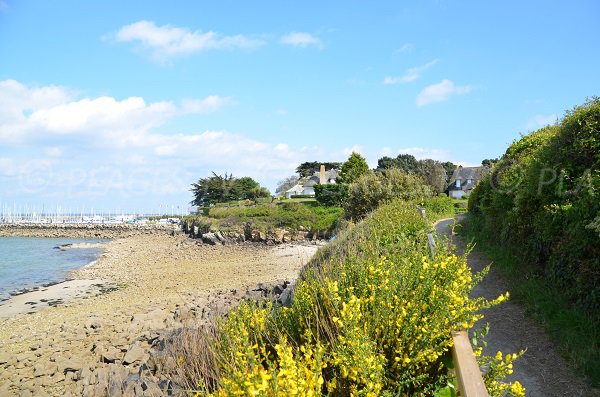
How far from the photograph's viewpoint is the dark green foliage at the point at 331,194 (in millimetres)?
47062

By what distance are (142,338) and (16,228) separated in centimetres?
8345

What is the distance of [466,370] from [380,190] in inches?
815

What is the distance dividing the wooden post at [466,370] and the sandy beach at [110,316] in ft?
13.8

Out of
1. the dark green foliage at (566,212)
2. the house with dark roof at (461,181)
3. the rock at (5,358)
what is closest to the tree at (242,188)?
the house with dark roof at (461,181)

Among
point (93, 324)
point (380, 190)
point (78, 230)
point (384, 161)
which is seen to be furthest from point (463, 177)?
point (78, 230)

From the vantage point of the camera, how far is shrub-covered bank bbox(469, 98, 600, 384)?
5.34 metres

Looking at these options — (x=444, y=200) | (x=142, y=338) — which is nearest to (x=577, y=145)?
(x=142, y=338)

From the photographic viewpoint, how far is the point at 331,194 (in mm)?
48062

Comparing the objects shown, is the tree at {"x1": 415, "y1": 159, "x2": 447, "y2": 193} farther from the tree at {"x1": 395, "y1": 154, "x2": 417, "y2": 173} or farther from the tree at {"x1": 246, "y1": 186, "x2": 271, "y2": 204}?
the tree at {"x1": 246, "y1": 186, "x2": 271, "y2": 204}

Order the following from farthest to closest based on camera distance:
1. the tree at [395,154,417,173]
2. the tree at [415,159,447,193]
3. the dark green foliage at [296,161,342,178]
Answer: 1. the dark green foliage at [296,161,342,178]
2. the tree at [395,154,417,173]
3. the tree at [415,159,447,193]

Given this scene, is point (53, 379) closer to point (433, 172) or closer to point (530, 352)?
point (530, 352)

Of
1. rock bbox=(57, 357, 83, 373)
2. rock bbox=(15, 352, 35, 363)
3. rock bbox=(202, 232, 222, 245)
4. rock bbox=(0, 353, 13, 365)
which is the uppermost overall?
rock bbox=(202, 232, 222, 245)

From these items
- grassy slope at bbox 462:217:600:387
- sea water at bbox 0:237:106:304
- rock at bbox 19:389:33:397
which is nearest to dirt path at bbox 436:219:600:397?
grassy slope at bbox 462:217:600:387

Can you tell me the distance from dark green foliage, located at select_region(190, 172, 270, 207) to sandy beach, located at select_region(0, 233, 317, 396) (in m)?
50.7
